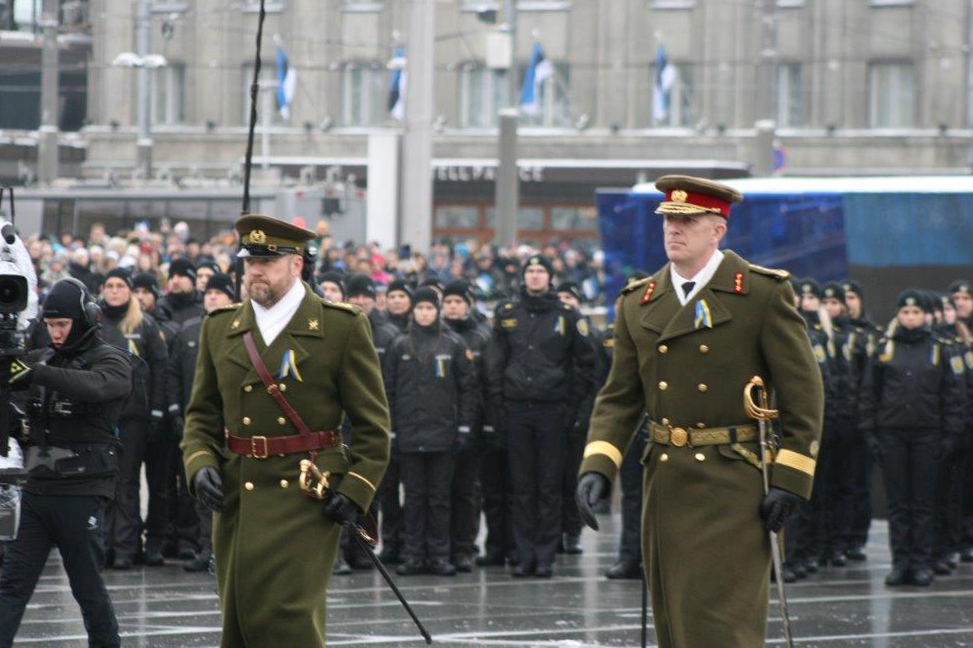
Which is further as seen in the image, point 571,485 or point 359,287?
point 571,485

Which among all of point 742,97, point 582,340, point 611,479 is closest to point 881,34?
point 742,97

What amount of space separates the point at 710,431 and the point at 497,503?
7702 mm

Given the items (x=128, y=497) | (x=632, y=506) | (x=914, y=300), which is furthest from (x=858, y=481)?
(x=128, y=497)

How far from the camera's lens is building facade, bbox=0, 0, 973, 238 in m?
50.9

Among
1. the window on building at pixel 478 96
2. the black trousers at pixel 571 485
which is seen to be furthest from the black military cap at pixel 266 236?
the window on building at pixel 478 96

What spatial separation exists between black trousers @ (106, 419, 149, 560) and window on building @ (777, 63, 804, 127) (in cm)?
3940

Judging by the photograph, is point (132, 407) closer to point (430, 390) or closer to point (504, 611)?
point (430, 390)

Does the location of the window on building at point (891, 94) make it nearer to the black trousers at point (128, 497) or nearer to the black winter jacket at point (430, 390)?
Answer: the black winter jacket at point (430, 390)

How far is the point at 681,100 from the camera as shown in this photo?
2074 inches

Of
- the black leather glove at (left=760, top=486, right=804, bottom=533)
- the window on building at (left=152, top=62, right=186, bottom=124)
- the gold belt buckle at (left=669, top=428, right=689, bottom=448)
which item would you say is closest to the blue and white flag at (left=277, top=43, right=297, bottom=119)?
the window on building at (left=152, top=62, right=186, bottom=124)

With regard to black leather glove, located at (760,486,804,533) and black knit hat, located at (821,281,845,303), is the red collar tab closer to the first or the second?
black leather glove, located at (760,486,804,533)

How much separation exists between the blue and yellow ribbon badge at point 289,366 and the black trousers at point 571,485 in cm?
789

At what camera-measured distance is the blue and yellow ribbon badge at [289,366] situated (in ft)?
25.8

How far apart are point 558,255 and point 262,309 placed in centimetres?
3107
